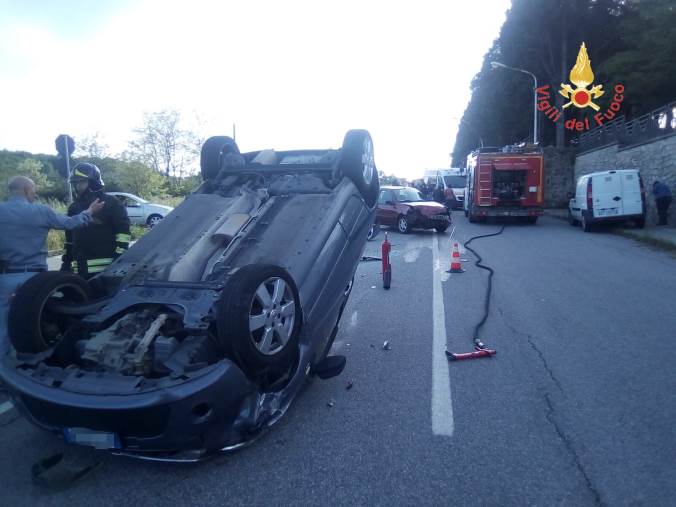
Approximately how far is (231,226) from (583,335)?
3.95m

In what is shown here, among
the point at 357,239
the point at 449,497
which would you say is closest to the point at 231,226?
the point at 357,239

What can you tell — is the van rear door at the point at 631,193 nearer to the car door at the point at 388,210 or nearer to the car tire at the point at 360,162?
the car door at the point at 388,210

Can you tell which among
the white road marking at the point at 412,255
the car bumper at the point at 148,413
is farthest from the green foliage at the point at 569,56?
the car bumper at the point at 148,413

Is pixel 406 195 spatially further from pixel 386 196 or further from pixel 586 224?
pixel 586 224

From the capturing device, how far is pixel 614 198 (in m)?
16.9

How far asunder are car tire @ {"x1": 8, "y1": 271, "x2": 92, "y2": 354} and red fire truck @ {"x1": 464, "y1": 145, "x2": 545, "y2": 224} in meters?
18.0

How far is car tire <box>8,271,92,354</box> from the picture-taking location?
3.42 m

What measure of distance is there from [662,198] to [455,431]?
16.5 metres

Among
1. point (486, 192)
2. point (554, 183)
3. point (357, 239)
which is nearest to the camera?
point (357, 239)

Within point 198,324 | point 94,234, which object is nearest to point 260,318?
point 198,324

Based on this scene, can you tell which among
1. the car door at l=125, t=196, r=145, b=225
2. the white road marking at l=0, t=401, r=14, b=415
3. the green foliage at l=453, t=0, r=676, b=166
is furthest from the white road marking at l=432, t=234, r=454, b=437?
the green foliage at l=453, t=0, r=676, b=166

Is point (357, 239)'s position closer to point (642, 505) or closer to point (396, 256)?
point (642, 505)

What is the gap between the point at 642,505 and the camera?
2.81 m

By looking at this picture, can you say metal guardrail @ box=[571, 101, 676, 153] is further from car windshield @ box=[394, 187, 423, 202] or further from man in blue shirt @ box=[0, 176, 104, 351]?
man in blue shirt @ box=[0, 176, 104, 351]
